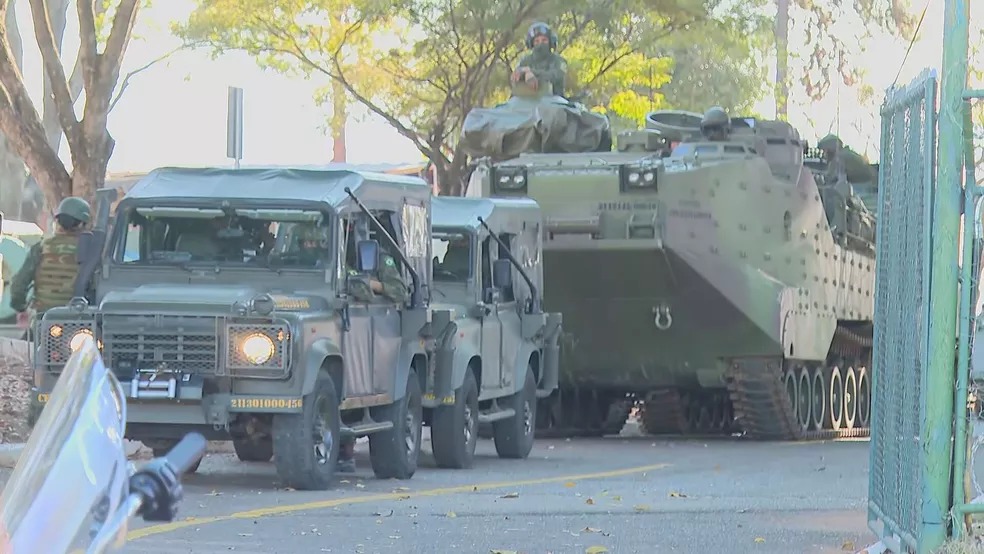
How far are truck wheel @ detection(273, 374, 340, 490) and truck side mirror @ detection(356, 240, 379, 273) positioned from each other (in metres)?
0.73

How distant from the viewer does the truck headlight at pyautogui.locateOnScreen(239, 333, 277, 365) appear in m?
11.9

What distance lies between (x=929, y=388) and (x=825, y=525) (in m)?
2.78

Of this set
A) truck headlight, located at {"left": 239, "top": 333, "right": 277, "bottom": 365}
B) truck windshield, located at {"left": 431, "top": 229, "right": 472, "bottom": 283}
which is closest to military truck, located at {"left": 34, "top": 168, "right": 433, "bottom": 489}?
truck headlight, located at {"left": 239, "top": 333, "right": 277, "bottom": 365}

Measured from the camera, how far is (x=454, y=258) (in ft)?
52.2

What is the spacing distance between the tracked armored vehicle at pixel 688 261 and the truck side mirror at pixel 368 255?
20.9 feet

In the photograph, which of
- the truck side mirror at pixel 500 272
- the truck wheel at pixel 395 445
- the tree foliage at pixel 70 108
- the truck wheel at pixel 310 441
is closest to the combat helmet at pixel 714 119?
the truck side mirror at pixel 500 272

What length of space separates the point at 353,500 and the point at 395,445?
1.67 meters

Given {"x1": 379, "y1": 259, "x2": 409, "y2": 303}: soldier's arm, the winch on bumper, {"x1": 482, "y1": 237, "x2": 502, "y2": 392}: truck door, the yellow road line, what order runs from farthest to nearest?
1. {"x1": 482, "y1": 237, "x2": 502, "y2": 392}: truck door
2. {"x1": 379, "y1": 259, "x2": 409, "y2": 303}: soldier's arm
3. the winch on bumper
4. the yellow road line

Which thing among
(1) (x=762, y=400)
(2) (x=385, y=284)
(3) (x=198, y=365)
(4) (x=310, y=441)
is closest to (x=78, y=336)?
(3) (x=198, y=365)

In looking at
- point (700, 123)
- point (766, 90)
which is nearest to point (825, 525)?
point (700, 123)

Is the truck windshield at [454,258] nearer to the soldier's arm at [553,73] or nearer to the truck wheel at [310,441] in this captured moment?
the truck wheel at [310,441]

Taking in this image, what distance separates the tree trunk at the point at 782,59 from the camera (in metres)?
36.0

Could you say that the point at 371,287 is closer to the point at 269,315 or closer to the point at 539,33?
the point at 269,315

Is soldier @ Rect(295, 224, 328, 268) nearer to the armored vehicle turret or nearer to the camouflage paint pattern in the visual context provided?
the camouflage paint pattern
